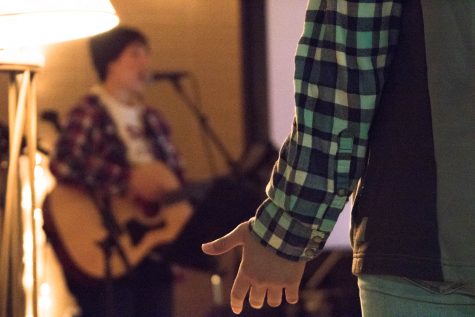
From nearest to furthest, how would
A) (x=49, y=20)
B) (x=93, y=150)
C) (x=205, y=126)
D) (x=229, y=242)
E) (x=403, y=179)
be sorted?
(x=403, y=179)
(x=229, y=242)
(x=49, y=20)
(x=93, y=150)
(x=205, y=126)

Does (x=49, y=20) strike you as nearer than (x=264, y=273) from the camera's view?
No

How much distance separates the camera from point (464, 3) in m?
0.83

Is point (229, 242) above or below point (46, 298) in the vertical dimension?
above

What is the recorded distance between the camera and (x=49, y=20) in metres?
1.46

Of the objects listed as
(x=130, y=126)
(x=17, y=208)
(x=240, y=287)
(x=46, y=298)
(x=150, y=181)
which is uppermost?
(x=240, y=287)

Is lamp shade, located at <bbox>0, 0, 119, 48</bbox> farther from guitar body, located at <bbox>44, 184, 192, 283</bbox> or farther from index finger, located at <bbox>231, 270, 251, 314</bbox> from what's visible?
guitar body, located at <bbox>44, 184, 192, 283</bbox>

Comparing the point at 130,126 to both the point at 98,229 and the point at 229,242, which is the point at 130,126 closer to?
the point at 98,229

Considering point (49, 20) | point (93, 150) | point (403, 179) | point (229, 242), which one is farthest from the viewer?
point (93, 150)

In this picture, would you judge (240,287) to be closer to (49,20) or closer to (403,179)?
(403,179)

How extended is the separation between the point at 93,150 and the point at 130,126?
17cm

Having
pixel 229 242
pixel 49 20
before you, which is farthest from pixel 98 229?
pixel 229 242

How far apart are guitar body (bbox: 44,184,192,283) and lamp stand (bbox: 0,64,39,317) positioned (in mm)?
1974

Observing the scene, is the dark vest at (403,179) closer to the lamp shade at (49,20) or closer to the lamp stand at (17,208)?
the lamp shade at (49,20)

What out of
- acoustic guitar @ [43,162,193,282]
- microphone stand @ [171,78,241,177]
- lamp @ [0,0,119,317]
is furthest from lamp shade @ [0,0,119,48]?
microphone stand @ [171,78,241,177]
